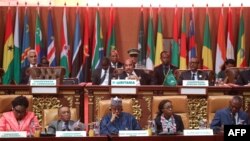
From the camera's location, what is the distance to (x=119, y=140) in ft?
14.5

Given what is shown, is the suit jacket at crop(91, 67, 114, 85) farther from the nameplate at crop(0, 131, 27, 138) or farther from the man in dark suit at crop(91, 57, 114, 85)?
the nameplate at crop(0, 131, 27, 138)

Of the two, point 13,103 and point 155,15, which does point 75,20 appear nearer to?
point 155,15

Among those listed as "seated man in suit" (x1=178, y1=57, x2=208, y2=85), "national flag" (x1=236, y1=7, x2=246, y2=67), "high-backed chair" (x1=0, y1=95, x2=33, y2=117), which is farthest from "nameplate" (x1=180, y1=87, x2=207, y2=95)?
"national flag" (x1=236, y1=7, x2=246, y2=67)

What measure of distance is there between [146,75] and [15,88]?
6.95 feet

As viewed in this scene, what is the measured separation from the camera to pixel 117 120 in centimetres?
625

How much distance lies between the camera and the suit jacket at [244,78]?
830 centimetres

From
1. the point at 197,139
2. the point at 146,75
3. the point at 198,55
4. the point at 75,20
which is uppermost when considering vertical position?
the point at 75,20

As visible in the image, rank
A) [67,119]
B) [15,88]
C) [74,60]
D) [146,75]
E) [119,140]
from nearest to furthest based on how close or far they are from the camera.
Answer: [119,140] → [67,119] → [15,88] → [146,75] → [74,60]

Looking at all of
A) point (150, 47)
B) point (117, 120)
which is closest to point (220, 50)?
point (150, 47)

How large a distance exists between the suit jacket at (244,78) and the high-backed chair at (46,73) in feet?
9.94

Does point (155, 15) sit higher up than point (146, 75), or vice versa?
point (155, 15)

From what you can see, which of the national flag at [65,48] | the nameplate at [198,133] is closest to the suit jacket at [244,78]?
the nameplate at [198,133]

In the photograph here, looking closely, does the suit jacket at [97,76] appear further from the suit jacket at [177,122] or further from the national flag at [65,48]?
the national flag at [65,48]

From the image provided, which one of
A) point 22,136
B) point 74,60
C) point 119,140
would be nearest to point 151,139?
point 119,140
